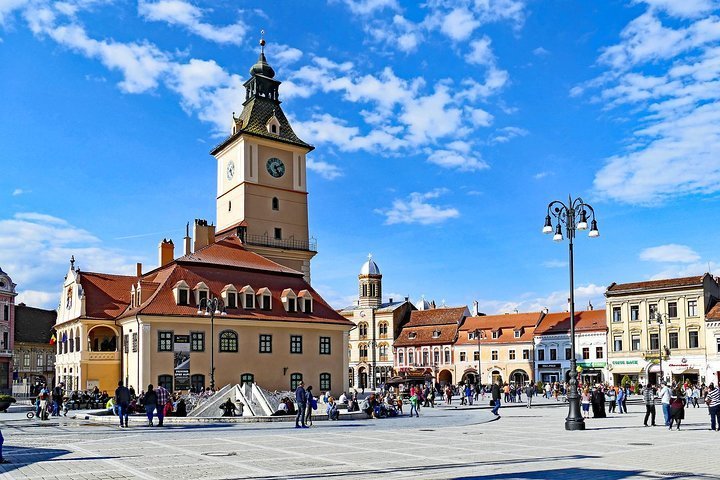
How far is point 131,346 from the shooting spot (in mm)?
46219

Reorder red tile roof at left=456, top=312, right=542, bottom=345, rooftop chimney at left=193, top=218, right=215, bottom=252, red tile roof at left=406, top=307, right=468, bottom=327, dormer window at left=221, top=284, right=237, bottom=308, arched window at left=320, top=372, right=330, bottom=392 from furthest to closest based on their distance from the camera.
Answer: red tile roof at left=406, top=307, right=468, bottom=327 → red tile roof at left=456, top=312, right=542, bottom=345 → rooftop chimney at left=193, top=218, right=215, bottom=252 → arched window at left=320, top=372, right=330, bottom=392 → dormer window at left=221, top=284, right=237, bottom=308

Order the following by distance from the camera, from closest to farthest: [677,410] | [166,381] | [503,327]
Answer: [677,410] → [166,381] → [503,327]

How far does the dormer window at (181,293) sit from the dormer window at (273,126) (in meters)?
22.4

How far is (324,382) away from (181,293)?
12026mm

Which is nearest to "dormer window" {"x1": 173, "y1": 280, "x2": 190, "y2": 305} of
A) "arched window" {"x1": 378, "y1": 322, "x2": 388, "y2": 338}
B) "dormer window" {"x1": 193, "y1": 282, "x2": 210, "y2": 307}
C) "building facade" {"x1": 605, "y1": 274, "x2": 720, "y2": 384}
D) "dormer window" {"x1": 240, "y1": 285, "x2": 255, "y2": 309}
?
"dormer window" {"x1": 193, "y1": 282, "x2": 210, "y2": 307}

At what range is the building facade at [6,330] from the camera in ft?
239

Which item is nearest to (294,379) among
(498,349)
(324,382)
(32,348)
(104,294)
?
(324,382)

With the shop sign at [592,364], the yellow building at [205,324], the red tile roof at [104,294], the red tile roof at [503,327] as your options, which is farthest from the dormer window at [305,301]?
the red tile roof at [503,327]

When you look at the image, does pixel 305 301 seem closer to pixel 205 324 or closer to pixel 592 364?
pixel 205 324

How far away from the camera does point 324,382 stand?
2028 inches

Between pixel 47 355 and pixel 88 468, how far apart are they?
75.4m

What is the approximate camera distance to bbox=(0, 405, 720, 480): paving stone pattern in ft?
45.8

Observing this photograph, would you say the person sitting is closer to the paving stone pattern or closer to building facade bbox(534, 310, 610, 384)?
the paving stone pattern

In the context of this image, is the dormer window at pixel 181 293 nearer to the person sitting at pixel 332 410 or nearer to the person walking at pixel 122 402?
the person sitting at pixel 332 410
